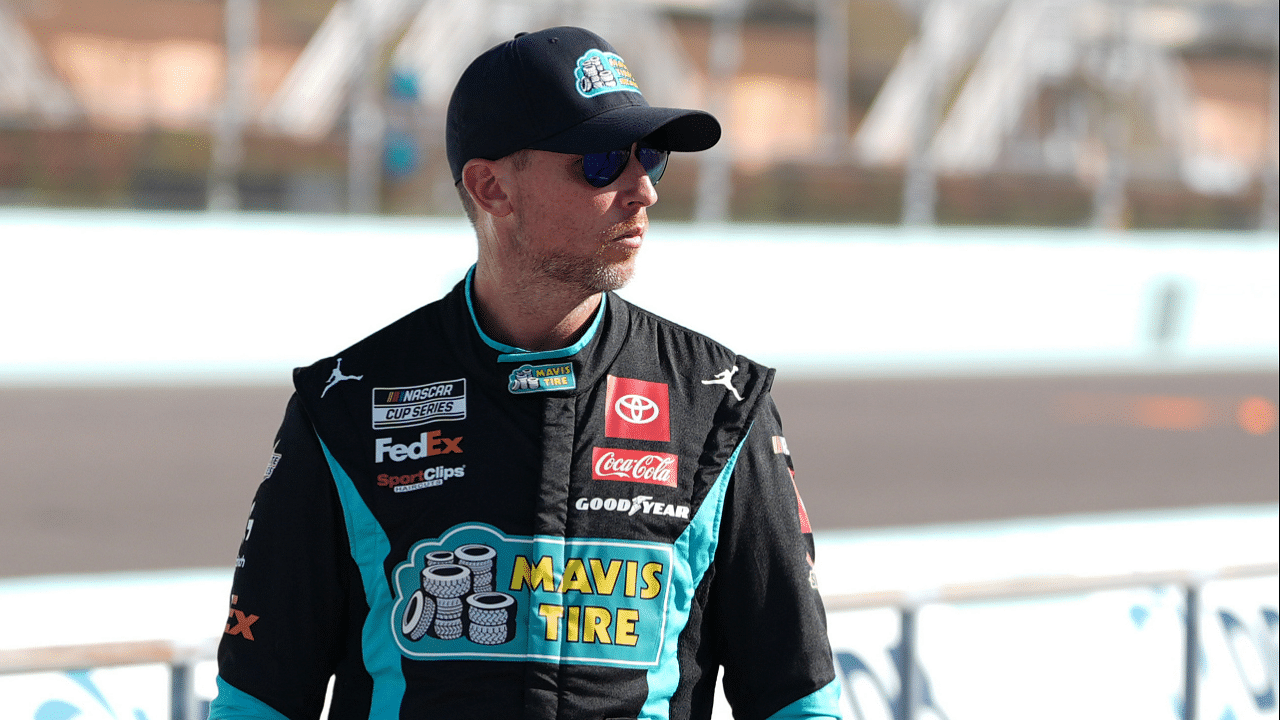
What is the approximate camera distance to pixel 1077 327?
14422mm

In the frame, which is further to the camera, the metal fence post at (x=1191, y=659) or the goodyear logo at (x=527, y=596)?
the metal fence post at (x=1191, y=659)

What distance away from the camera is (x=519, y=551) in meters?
1.53

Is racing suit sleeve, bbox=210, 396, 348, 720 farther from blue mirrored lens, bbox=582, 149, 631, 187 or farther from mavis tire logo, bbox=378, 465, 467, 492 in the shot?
blue mirrored lens, bbox=582, 149, 631, 187

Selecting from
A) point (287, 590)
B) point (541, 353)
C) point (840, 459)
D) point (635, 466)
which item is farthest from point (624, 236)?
point (840, 459)

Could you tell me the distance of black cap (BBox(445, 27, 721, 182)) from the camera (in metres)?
1.54

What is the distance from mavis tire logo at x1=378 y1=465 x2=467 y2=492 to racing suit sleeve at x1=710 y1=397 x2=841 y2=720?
0.31 metres

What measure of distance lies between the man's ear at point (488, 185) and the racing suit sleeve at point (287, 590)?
32 centimetres

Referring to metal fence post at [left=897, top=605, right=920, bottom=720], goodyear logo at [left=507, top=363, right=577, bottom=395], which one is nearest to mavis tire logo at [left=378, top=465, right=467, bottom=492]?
goodyear logo at [left=507, top=363, right=577, bottom=395]

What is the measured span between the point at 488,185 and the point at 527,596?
48 centimetres

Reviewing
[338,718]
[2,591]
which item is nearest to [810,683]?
[338,718]

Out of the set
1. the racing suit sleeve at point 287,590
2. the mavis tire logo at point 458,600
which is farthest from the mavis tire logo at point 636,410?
the racing suit sleeve at point 287,590

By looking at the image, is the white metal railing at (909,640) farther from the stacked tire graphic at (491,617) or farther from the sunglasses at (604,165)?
the sunglasses at (604,165)

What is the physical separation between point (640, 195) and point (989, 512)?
6707 millimetres

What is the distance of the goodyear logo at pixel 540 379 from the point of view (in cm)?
156
